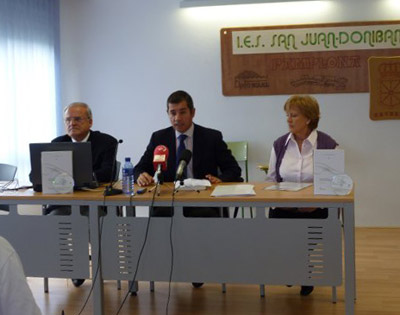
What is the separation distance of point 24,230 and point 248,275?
133 cm

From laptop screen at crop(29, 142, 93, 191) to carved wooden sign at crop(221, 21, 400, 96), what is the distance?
2683 mm

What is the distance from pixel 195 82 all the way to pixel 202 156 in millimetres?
2088

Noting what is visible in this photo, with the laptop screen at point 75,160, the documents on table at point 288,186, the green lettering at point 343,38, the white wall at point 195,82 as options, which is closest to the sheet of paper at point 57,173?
the laptop screen at point 75,160

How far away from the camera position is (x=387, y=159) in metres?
5.61

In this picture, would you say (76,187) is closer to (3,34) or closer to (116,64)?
(3,34)

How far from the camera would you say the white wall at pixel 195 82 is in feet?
18.4

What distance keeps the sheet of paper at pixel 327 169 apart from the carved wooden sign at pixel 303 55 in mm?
2703

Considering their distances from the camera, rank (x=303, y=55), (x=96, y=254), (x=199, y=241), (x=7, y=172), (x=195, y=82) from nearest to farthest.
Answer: (x=199, y=241) < (x=96, y=254) < (x=7, y=172) < (x=303, y=55) < (x=195, y=82)

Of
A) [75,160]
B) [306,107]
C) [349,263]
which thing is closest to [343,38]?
[306,107]

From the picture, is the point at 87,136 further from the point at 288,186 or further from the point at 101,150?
the point at 288,186

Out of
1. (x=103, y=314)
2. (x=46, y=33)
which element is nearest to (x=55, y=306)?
(x=103, y=314)

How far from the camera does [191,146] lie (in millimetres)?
3932

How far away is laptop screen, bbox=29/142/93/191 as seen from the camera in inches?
132

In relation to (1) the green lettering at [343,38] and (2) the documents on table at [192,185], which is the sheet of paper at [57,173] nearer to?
(2) the documents on table at [192,185]
